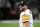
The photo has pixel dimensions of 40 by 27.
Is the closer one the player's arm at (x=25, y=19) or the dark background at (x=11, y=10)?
the player's arm at (x=25, y=19)

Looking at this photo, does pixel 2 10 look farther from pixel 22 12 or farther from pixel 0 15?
pixel 22 12

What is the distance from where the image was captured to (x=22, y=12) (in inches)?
175

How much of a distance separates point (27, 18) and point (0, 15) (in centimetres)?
2279

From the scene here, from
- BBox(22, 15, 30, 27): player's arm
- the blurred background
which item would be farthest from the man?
the blurred background

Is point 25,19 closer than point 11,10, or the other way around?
point 25,19

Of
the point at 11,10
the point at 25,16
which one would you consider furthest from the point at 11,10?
the point at 25,16

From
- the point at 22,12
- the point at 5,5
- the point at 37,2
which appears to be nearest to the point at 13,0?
the point at 5,5

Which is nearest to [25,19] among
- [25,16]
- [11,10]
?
[25,16]

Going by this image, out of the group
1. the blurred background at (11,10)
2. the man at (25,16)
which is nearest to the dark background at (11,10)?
the blurred background at (11,10)

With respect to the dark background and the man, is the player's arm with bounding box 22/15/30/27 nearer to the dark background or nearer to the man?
the man

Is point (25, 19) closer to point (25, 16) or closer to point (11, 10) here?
point (25, 16)

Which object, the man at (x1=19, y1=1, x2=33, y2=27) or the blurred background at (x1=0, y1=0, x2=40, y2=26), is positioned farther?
the blurred background at (x1=0, y1=0, x2=40, y2=26)

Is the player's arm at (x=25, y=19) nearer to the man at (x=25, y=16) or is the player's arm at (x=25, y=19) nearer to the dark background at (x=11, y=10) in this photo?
the man at (x=25, y=16)

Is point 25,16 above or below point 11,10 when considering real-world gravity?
below
